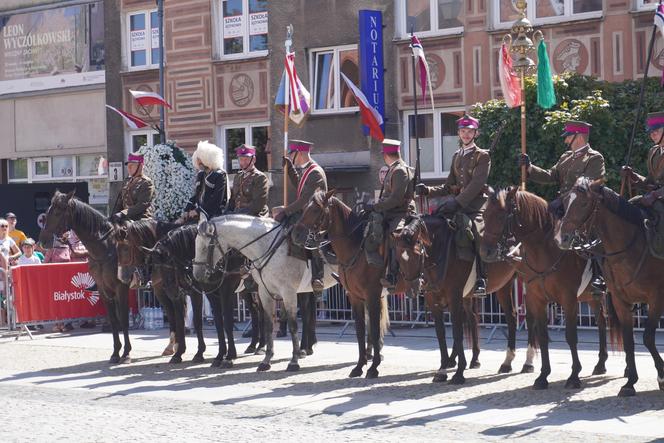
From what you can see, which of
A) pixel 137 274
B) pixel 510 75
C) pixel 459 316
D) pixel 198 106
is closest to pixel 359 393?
pixel 459 316

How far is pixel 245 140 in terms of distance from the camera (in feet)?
101

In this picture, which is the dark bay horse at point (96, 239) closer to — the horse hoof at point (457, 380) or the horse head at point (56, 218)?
the horse head at point (56, 218)

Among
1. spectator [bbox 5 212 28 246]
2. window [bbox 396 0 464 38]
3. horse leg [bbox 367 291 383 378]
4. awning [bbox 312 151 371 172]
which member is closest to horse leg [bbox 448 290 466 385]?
horse leg [bbox 367 291 383 378]

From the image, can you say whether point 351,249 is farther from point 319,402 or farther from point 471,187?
point 319,402

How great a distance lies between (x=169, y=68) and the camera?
105 ft

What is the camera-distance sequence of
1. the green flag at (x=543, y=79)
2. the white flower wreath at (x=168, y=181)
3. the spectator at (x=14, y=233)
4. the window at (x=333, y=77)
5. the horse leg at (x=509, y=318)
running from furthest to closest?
the window at (x=333, y=77), the spectator at (x=14, y=233), the white flower wreath at (x=168, y=181), the green flag at (x=543, y=79), the horse leg at (x=509, y=318)

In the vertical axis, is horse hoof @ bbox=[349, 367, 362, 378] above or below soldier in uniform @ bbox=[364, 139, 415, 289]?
below

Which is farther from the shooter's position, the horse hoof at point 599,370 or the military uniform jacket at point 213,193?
the military uniform jacket at point 213,193

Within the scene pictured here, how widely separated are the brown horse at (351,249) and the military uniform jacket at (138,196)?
3322 mm

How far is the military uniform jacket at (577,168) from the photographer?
13.7 m

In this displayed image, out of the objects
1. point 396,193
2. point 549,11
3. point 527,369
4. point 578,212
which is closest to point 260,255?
point 396,193

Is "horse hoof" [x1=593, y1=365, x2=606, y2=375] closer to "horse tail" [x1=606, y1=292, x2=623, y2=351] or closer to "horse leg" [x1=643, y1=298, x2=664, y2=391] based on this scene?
"horse tail" [x1=606, y1=292, x2=623, y2=351]

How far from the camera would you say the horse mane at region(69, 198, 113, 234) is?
57.2 feet

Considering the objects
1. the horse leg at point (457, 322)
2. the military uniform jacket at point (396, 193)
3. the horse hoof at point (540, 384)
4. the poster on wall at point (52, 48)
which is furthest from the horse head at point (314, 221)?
the poster on wall at point (52, 48)
